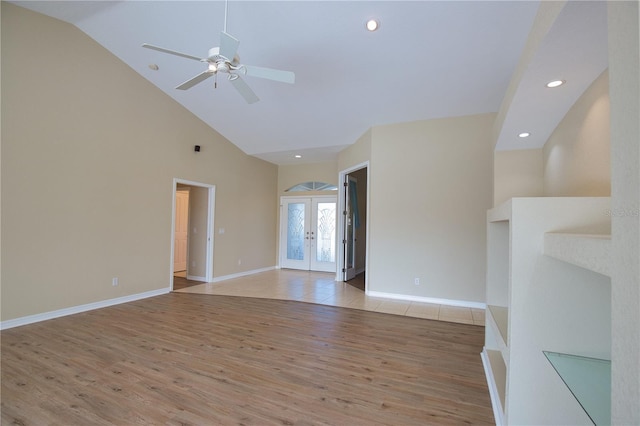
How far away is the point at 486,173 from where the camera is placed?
179 inches

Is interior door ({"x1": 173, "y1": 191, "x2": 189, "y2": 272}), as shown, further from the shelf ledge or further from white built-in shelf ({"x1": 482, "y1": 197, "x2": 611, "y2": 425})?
the shelf ledge

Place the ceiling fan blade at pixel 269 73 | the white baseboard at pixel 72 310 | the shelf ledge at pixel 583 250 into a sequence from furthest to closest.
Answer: the white baseboard at pixel 72 310
the ceiling fan blade at pixel 269 73
the shelf ledge at pixel 583 250

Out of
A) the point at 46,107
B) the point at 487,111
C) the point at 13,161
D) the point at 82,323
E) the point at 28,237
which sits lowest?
the point at 82,323

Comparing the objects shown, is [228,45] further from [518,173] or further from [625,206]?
[518,173]

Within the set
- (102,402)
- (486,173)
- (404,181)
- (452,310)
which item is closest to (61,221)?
(102,402)

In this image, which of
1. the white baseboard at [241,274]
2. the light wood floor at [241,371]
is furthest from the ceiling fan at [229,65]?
the white baseboard at [241,274]

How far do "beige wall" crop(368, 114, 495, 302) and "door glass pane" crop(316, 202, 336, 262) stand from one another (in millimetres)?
2615

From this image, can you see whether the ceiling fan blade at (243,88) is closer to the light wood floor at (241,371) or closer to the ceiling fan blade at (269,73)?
the ceiling fan blade at (269,73)

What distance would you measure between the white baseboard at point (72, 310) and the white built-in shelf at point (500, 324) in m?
4.93

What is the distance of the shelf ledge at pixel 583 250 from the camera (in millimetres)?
900

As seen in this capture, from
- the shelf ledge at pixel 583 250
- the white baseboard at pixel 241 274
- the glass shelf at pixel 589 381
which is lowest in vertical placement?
the white baseboard at pixel 241 274

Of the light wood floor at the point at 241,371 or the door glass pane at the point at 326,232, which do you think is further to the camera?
the door glass pane at the point at 326,232

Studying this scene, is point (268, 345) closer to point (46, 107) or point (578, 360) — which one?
point (578, 360)

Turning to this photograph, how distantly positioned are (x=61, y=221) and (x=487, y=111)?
6.16 meters
